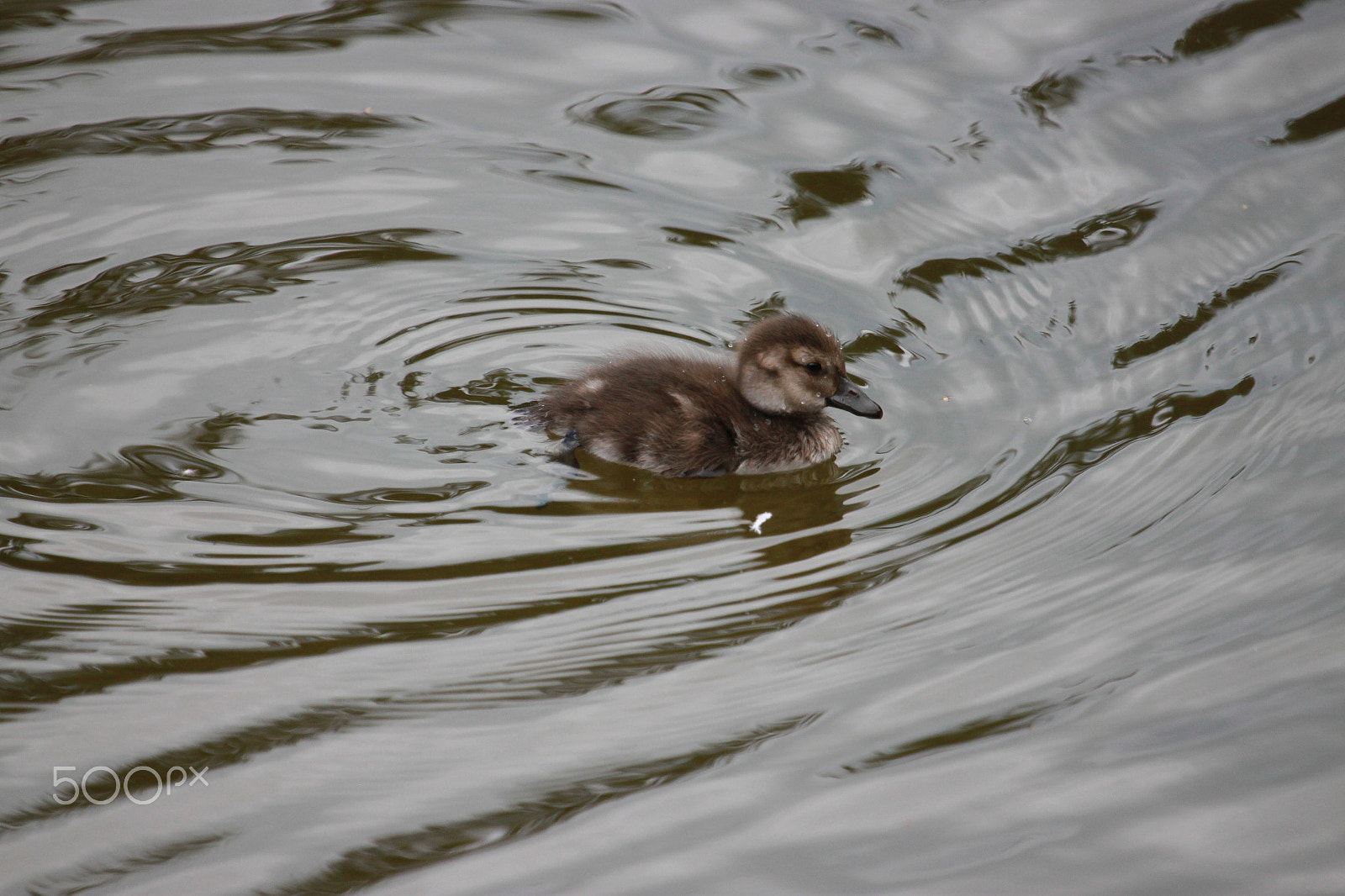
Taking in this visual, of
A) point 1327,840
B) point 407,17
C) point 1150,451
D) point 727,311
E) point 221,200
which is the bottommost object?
point 1327,840

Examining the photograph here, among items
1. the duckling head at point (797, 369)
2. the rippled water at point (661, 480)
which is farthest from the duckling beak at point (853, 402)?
the rippled water at point (661, 480)

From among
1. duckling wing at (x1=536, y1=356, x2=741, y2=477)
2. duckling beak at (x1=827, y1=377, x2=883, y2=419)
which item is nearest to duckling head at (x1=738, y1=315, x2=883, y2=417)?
duckling beak at (x1=827, y1=377, x2=883, y2=419)

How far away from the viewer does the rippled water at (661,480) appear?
2.65 m

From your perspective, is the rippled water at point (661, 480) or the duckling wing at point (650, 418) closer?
the rippled water at point (661, 480)

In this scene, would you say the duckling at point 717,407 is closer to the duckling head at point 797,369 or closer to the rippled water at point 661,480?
the duckling head at point 797,369

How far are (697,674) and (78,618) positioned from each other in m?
1.54

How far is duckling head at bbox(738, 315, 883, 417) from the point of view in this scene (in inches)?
174

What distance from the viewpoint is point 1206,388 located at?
14.5ft

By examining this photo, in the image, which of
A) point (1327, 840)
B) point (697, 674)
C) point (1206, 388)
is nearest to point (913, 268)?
point (1206, 388)

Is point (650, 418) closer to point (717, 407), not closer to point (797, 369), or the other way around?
point (717, 407)

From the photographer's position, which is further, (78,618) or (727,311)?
(727,311)

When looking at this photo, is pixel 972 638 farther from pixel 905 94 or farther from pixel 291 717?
pixel 905 94

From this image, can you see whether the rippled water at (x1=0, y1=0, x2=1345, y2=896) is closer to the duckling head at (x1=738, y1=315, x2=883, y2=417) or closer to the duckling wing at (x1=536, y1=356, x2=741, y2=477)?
the duckling wing at (x1=536, y1=356, x2=741, y2=477)

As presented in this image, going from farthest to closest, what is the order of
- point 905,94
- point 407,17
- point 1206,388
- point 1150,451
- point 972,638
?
point 407,17, point 905,94, point 1206,388, point 1150,451, point 972,638
